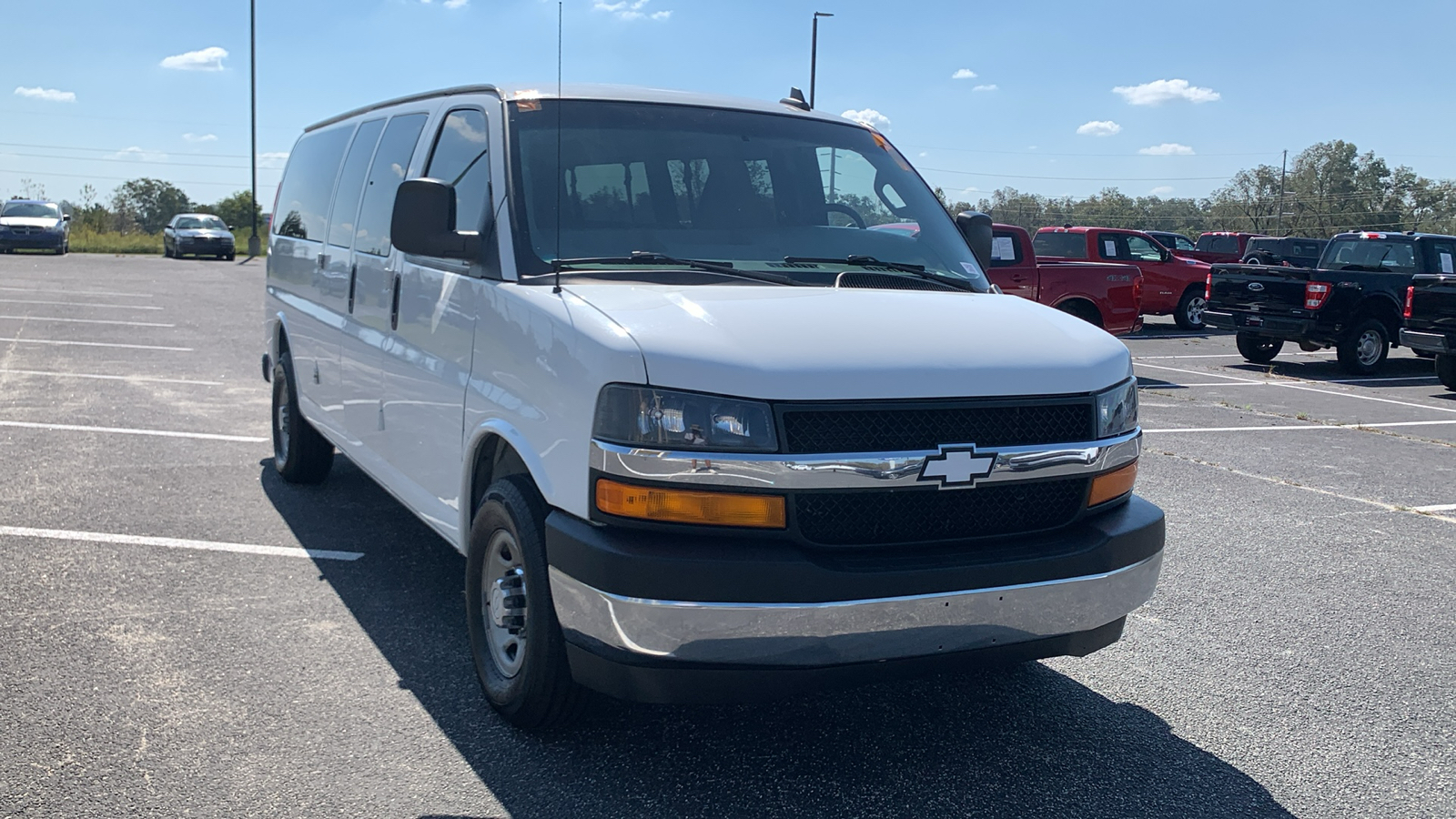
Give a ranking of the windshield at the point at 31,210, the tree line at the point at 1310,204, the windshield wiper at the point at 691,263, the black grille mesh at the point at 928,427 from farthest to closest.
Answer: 1. the tree line at the point at 1310,204
2. the windshield at the point at 31,210
3. the windshield wiper at the point at 691,263
4. the black grille mesh at the point at 928,427

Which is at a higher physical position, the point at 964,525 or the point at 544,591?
the point at 964,525

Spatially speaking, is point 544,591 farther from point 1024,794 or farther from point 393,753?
point 1024,794

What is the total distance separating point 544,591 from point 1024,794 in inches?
56.9

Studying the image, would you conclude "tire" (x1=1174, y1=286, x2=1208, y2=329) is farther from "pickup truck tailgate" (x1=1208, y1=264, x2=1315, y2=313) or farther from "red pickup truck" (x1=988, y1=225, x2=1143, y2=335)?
"red pickup truck" (x1=988, y1=225, x2=1143, y2=335)

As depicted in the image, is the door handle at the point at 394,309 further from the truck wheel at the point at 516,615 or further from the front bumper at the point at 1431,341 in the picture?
the front bumper at the point at 1431,341

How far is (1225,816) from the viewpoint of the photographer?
3.28 m

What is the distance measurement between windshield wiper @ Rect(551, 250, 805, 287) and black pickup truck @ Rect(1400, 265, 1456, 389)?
13717 mm

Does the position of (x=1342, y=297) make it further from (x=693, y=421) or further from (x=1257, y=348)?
(x=693, y=421)

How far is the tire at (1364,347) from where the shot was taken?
16.7 m

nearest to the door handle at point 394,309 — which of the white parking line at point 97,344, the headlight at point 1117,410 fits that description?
the headlight at point 1117,410

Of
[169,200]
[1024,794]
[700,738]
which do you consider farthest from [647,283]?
[169,200]

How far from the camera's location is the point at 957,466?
3.20 meters

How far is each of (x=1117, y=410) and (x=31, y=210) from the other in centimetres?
3868

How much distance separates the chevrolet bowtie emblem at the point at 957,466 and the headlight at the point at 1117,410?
0.46 metres
